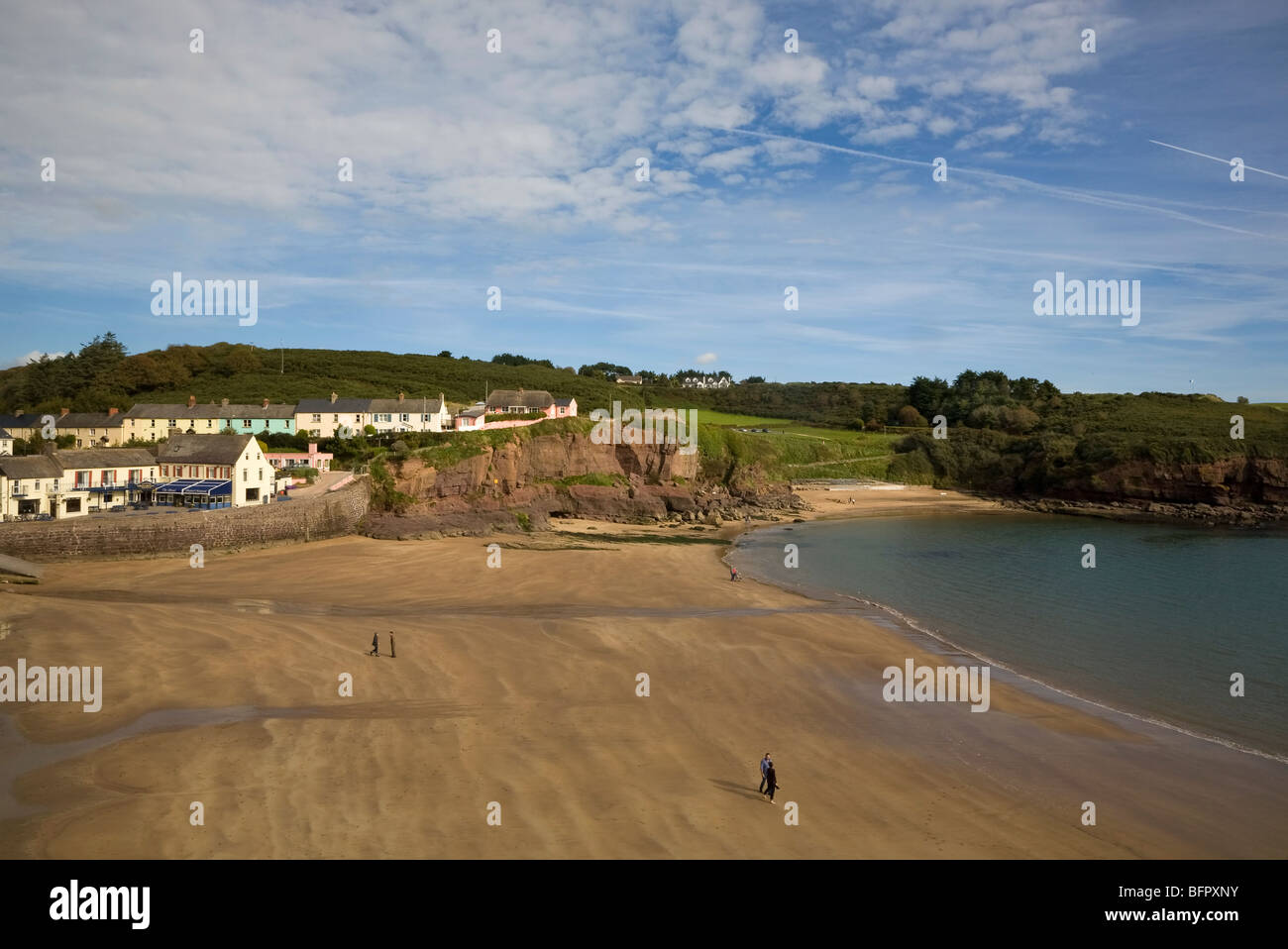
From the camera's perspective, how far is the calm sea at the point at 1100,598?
917 inches

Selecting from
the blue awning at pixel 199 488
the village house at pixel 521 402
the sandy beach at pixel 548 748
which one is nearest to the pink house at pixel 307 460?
the blue awning at pixel 199 488

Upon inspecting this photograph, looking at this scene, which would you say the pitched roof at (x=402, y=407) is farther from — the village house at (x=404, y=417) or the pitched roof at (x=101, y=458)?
the pitched roof at (x=101, y=458)

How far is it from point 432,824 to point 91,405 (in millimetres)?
86124

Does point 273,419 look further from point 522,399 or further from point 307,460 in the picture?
point 522,399

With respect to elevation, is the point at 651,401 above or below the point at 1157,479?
above

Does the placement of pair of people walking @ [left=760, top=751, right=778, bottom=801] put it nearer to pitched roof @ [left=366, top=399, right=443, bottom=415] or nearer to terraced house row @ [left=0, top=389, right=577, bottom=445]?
terraced house row @ [left=0, top=389, right=577, bottom=445]

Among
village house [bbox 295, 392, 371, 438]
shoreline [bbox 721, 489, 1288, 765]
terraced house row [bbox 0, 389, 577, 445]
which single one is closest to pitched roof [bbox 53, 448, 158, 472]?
terraced house row [bbox 0, 389, 577, 445]

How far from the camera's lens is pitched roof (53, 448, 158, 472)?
136ft

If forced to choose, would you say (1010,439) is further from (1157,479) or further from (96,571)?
(96,571)

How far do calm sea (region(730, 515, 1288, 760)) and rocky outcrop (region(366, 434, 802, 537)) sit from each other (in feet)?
29.3
